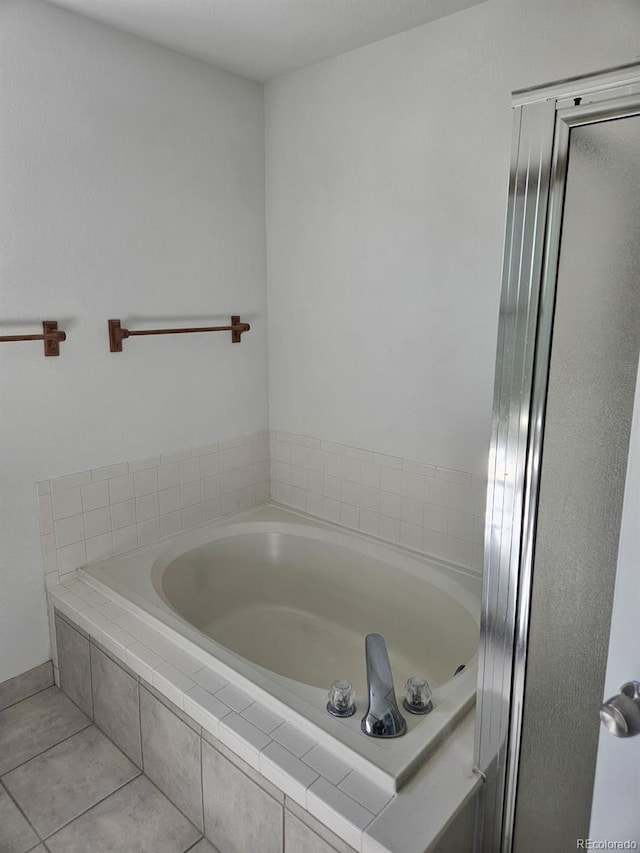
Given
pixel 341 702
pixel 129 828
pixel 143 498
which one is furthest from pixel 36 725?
pixel 341 702

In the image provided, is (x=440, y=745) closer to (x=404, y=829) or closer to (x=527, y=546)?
(x=404, y=829)

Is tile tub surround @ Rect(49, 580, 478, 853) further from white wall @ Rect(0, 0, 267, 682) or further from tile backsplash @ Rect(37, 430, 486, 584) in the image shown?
white wall @ Rect(0, 0, 267, 682)

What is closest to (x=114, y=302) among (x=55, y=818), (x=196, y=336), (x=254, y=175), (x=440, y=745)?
(x=196, y=336)

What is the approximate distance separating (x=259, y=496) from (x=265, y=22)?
1951 millimetres

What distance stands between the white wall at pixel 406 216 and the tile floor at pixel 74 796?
1.45 m

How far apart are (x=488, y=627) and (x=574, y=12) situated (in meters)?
1.73

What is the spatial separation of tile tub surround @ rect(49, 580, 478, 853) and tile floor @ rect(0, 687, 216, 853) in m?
0.07

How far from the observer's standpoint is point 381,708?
1.49 meters

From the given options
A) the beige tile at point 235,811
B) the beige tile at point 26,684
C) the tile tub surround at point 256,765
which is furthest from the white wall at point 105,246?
the beige tile at point 235,811

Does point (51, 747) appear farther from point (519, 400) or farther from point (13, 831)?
point (519, 400)

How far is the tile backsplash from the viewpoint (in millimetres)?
2244

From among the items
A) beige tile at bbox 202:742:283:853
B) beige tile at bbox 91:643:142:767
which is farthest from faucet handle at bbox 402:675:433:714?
beige tile at bbox 91:643:142:767

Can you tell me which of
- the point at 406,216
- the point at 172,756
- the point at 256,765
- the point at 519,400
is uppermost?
the point at 406,216

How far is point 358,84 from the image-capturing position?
2.32 meters
